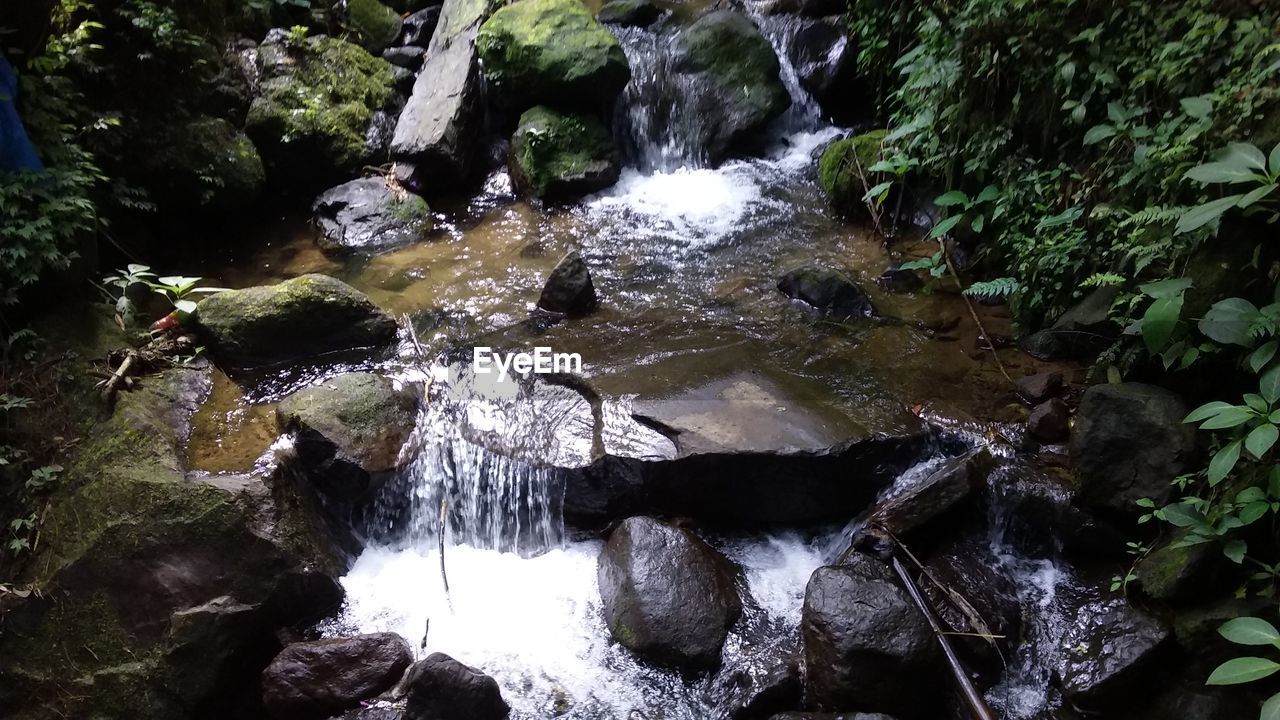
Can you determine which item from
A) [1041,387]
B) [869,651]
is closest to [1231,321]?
[1041,387]

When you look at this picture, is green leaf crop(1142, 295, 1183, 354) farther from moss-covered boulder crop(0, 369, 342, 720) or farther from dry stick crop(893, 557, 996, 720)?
moss-covered boulder crop(0, 369, 342, 720)

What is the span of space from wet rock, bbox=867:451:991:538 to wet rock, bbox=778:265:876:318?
1.73m

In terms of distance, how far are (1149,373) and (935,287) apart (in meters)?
1.90

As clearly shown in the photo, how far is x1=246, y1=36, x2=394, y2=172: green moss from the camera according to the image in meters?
7.34

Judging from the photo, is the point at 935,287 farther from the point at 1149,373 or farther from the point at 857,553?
the point at 857,553

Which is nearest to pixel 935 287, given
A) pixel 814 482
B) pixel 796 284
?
pixel 796 284

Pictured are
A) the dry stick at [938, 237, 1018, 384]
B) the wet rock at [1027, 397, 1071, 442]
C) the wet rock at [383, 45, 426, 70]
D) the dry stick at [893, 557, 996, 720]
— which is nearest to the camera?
the dry stick at [893, 557, 996, 720]

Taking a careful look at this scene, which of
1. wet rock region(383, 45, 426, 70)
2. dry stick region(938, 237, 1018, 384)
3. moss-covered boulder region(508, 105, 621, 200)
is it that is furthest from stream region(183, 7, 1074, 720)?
wet rock region(383, 45, 426, 70)

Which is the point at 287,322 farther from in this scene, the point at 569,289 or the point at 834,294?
the point at 834,294

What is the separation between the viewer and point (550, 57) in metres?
7.88

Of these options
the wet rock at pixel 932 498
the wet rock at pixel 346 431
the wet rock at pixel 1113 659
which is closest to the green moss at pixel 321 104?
the wet rock at pixel 346 431

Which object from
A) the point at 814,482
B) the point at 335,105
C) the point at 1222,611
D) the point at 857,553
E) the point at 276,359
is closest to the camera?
the point at 1222,611

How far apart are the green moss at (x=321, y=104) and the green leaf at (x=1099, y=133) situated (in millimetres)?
6772

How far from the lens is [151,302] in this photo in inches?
217
